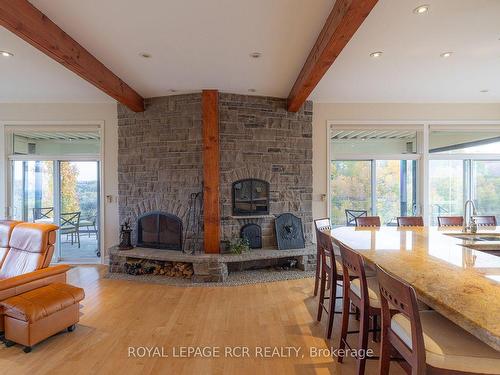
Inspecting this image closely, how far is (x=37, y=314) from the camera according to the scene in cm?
242

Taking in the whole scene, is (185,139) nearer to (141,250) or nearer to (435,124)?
(141,250)

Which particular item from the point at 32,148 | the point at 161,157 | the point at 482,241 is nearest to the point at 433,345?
the point at 482,241

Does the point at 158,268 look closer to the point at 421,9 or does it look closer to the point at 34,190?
the point at 34,190

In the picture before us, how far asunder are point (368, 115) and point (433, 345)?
4.48 meters

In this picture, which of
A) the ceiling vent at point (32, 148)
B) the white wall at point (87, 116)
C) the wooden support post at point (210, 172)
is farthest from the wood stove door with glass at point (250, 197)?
the ceiling vent at point (32, 148)

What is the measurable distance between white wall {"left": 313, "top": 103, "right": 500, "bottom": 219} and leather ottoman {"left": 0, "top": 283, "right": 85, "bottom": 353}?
3768 mm

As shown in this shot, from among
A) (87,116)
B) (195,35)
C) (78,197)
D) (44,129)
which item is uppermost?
(195,35)

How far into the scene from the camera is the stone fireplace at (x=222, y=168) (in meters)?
4.60

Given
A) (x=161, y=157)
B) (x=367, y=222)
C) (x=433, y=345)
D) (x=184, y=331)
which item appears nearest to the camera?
(x=433, y=345)

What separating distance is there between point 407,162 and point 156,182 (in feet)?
14.8

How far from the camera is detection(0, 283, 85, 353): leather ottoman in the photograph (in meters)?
2.41

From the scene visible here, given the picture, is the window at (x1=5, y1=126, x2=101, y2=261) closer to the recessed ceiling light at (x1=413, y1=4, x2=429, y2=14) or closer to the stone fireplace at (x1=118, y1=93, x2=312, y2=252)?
the stone fireplace at (x1=118, y1=93, x2=312, y2=252)

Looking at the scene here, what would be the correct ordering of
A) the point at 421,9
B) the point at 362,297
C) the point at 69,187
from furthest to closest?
the point at 69,187
the point at 421,9
the point at 362,297

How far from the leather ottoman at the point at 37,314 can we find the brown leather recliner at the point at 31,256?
15cm
